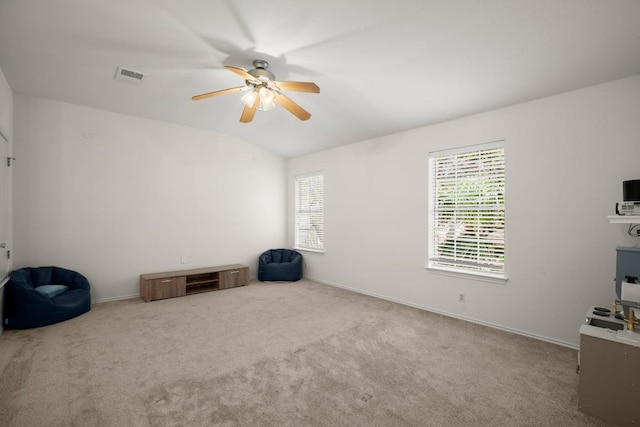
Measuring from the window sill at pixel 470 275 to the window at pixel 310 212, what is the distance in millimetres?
2447

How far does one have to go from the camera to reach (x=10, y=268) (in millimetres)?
3680

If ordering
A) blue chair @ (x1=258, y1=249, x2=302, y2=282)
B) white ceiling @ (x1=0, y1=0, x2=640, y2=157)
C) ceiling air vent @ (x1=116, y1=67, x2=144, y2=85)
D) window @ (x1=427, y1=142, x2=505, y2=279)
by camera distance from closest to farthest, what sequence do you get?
1. white ceiling @ (x1=0, y1=0, x2=640, y2=157)
2. ceiling air vent @ (x1=116, y1=67, x2=144, y2=85)
3. window @ (x1=427, y1=142, x2=505, y2=279)
4. blue chair @ (x1=258, y1=249, x2=302, y2=282)

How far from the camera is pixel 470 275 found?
3.68 m

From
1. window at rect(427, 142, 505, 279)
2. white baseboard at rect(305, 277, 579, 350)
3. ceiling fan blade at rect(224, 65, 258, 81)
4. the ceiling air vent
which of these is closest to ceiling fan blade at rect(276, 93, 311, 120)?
ceiling fan blade at rect(224, 65, 258, 81)

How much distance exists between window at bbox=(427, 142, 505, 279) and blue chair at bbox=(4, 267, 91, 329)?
4.76 meters

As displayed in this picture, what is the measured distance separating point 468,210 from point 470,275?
83 centimetres

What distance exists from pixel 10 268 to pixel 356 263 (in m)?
4.81

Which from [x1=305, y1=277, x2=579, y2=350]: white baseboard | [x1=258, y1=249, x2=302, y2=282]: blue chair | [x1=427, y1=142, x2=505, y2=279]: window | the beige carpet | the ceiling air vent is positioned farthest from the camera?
[x1=258, y1=249, x2=302, y2=282]: blue chair

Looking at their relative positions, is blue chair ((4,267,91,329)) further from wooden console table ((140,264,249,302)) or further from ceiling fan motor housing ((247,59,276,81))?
ceiling fan motor housing ((247,59,276,81))

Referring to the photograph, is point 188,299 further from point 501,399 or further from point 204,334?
point 501,399

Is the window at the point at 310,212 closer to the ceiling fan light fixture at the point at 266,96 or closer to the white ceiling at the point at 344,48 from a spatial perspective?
the white ceiling at the point at 344,48

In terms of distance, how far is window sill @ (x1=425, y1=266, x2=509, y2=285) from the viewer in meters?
3.43

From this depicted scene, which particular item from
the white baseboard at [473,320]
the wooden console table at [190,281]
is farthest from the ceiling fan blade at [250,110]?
the white baseboard at [473,320]

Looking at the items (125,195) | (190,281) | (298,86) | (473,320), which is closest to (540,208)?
(473,320)
